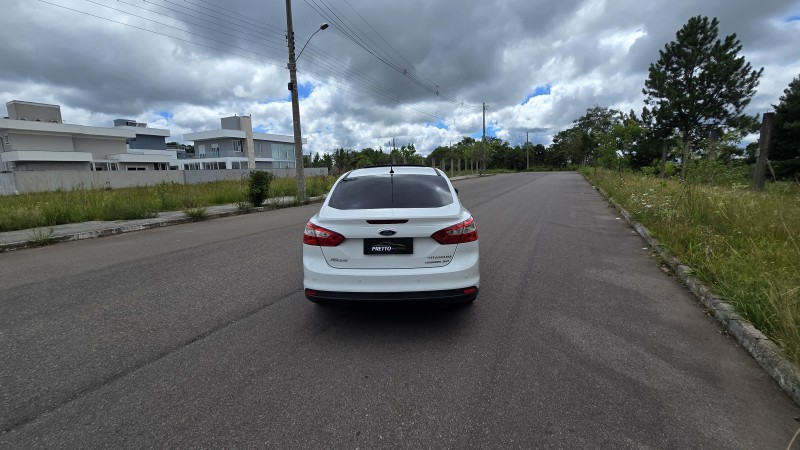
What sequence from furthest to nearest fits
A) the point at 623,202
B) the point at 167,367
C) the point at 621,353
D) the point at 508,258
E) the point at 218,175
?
the point at 218,175 → the point at 623,202 → the point at 508,258 → the point at 621,353 → the point at 167,367

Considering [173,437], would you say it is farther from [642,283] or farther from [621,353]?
[642,283]

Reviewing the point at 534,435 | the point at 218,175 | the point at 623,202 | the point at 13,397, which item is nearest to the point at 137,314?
the point at 13,397

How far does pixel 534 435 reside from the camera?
89.6 inches

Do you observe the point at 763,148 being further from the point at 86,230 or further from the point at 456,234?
the point at 86,230

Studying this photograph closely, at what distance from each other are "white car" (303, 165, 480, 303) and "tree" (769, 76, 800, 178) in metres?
36.9

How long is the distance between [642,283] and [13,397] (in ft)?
21.9

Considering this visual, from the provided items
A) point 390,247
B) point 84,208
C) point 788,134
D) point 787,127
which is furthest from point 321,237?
point 788,134

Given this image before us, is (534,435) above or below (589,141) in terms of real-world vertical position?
below

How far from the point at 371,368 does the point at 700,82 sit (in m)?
37.8

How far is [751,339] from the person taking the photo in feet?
10.6

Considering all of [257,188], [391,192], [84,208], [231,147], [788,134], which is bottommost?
[84,208]

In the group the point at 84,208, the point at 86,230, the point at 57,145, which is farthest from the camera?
the point at 57,145

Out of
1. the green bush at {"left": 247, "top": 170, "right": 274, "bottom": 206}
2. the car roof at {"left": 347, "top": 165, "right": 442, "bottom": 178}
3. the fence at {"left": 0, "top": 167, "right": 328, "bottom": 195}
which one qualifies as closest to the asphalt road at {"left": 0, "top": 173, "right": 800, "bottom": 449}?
the car roof at {"left": 347, "top": 165, "right": 442, "bottom": 178}

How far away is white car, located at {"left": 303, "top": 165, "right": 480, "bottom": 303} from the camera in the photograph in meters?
3.38
